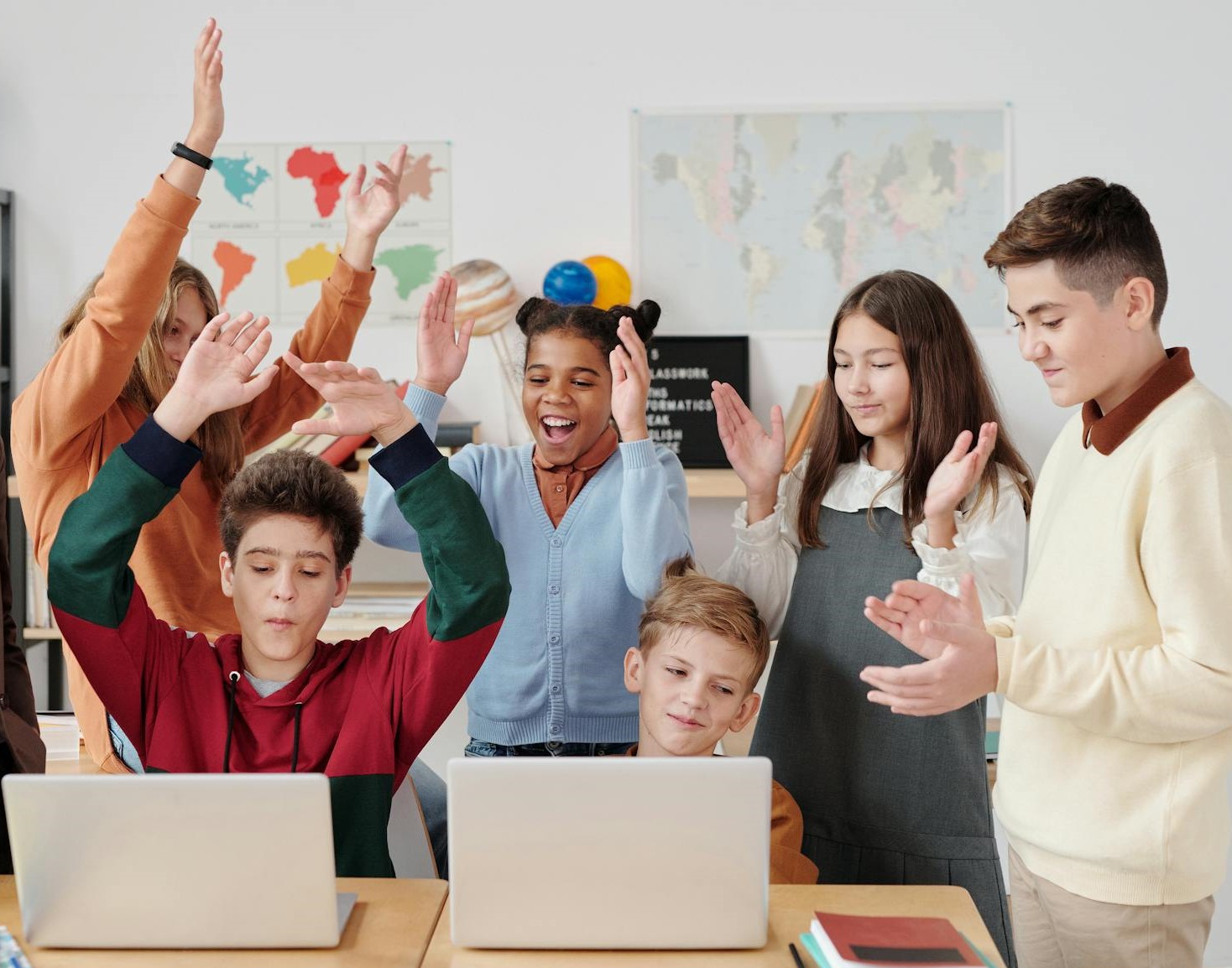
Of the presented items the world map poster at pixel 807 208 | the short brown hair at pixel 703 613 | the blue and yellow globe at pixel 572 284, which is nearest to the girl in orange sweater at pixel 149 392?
the short brown hair at pixel 703 613

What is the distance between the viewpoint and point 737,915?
3.83 feet

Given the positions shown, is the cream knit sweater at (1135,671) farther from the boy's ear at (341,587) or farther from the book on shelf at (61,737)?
the book on shelf at (61,737)

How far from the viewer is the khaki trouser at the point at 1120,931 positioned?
1.36m

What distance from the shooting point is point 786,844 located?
1652mm

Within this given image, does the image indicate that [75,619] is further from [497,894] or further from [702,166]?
[702,166]

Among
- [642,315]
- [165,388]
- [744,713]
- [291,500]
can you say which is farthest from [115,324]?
[744,713]

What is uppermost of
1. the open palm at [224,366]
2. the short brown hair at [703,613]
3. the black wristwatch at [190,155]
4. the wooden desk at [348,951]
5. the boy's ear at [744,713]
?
the black wristwatch at [190,155]

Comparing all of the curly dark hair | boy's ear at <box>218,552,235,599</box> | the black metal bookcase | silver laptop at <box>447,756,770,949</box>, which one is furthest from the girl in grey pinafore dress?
the black metal bookcase

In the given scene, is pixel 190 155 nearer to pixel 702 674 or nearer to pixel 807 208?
pixel 702 674

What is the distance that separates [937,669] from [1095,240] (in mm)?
537

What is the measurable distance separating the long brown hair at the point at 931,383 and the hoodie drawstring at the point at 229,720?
870 mm

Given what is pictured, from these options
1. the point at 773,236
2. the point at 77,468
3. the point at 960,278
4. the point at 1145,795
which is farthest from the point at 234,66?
the point at 1145,795

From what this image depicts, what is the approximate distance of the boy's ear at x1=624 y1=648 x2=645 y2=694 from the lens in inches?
68.9

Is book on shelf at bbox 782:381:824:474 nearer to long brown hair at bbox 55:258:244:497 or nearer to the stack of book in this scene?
long brown hair at bbox 55:258:244:497
